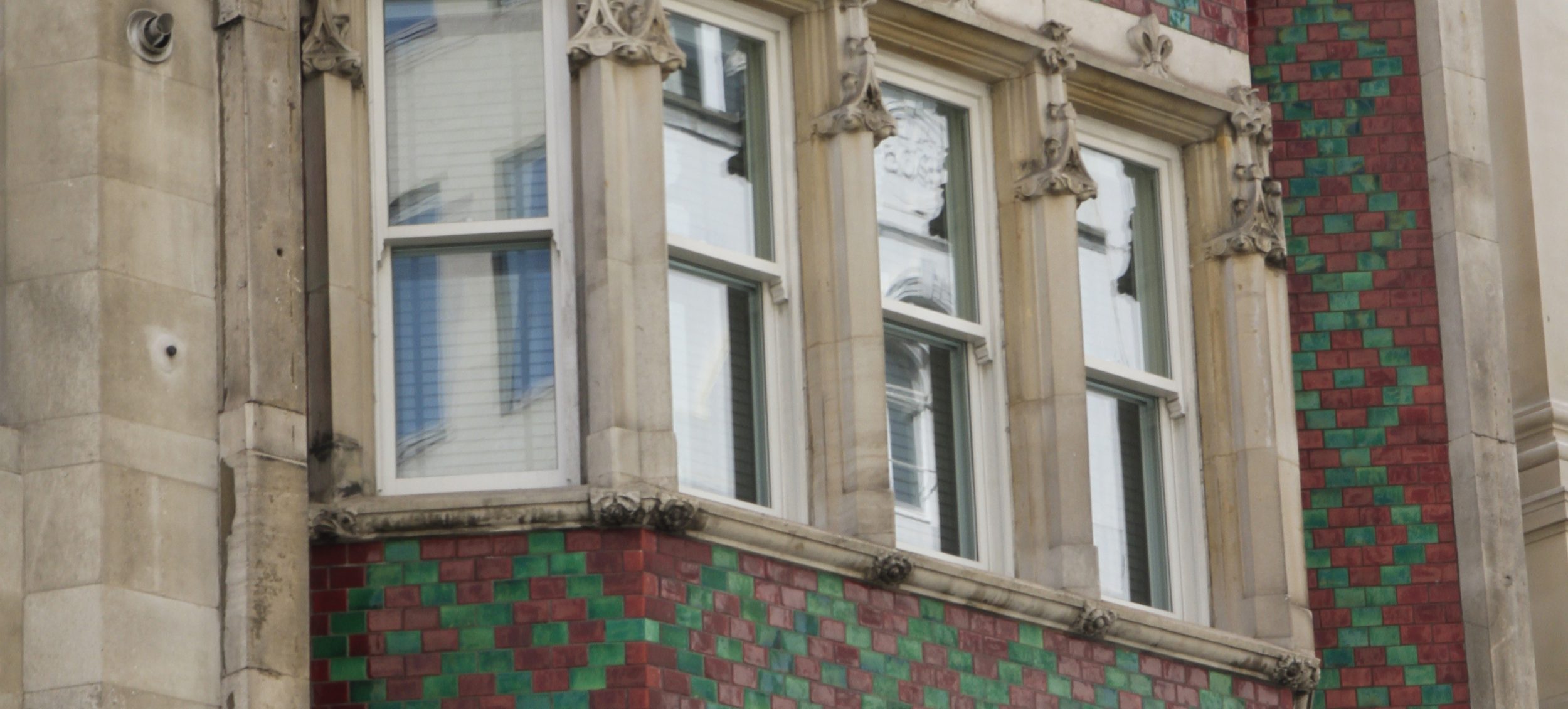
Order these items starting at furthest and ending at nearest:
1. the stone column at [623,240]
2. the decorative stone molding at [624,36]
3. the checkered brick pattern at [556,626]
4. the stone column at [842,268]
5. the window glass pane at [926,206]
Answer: the window glass pane at [926,206]
the stone column at [842,268]
the decorative stone molding at [624,36]
the stone column at [623,240]
the checkered brick pattern at [556,626]

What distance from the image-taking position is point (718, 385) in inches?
684

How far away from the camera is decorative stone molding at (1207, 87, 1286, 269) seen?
19.6 m

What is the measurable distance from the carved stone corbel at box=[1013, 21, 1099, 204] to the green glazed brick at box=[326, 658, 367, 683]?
4.44 metres

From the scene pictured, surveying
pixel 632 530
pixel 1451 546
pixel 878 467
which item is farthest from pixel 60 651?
pixel 1451 546

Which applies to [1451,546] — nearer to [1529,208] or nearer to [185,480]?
[1529,208]

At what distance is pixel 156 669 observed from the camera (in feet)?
50.2

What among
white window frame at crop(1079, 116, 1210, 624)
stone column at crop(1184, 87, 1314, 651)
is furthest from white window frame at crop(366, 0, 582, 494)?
stone column at crop(1184, 87, 1314, 651)

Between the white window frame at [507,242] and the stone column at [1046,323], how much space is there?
2.65 metres

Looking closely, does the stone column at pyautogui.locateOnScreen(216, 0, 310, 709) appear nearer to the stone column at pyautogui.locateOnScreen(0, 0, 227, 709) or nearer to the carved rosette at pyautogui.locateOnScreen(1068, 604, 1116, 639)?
the stone column at pyautogui.locateOnScreen(0, 0, 227, 709)

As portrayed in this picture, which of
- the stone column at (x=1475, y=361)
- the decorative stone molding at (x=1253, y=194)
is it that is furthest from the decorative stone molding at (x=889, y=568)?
the stone column at (x=1475, y=361)

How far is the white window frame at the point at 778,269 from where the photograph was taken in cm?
1739

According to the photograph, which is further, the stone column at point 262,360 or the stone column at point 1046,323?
the stone column at point 1046,323

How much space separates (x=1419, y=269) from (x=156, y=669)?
27.8 ft

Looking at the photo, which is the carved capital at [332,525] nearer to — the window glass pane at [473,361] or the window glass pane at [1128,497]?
the window glass pane at [473,361]
